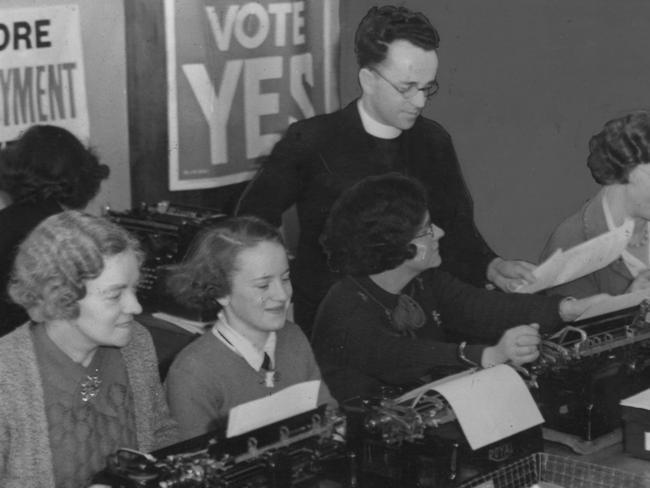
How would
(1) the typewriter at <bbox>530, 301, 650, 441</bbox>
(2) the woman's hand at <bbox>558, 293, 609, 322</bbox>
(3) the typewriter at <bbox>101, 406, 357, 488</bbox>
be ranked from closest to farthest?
(3) the typewriter at <bbox>101, 406, 357, 488</bbox>, (1) the typewriter at <bbox>530, 301, 650, 441</bbox>, (2) the woman's hand at <bbox>558, 293, 609, 322</bbox>

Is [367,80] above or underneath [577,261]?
above

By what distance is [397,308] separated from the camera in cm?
311

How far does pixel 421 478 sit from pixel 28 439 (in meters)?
0.77

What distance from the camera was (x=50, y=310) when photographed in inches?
95.4

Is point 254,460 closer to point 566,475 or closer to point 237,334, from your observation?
point 237,334

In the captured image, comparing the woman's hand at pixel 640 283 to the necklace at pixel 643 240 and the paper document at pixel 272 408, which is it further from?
the paper document at pixel 272 408

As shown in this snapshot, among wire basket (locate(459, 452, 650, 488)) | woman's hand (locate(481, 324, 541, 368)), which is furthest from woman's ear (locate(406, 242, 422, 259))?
wire basket (locate(459, 452, 650, 488))

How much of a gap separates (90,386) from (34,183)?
104cm

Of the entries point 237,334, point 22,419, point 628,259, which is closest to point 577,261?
point 628,259

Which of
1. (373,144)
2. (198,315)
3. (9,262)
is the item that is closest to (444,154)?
(373,144)

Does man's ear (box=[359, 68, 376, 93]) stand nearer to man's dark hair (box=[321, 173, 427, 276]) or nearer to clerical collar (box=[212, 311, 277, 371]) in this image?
man's dark hair (box=[321, 173, 427, 276])

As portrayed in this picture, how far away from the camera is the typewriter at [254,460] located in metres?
2.03

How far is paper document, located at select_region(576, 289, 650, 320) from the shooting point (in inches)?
122

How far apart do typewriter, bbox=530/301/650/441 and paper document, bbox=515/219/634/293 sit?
0.43 metres
